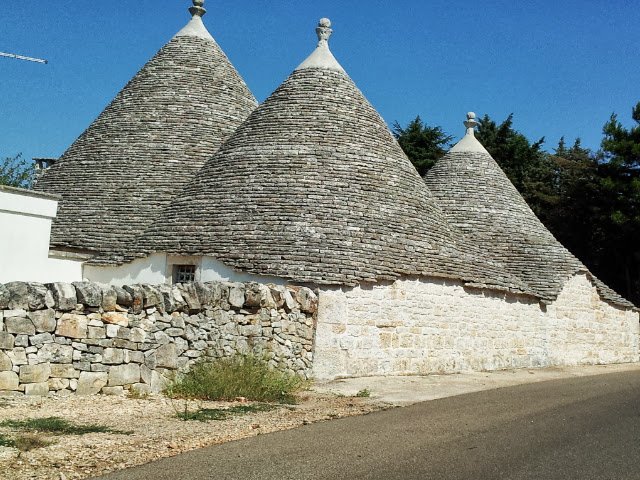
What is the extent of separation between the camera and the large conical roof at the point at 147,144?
16.3 metres

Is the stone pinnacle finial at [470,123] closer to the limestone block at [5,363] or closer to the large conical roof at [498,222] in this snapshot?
the large conical roof at [498,222]

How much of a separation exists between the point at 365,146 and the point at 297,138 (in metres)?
1.39

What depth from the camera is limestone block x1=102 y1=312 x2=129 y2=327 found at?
8852 mm

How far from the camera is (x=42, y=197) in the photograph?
48.3 feet

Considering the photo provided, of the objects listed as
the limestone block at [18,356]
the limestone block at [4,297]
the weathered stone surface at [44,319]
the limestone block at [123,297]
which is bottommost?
the limestone block at [18,356]

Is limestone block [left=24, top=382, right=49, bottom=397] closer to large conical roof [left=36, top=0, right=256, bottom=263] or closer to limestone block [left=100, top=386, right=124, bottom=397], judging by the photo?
limestone block [left=100, top=386, right=124, bottom=397]

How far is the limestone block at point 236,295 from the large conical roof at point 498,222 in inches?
316

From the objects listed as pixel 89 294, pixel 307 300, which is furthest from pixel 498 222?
pixel 89 294

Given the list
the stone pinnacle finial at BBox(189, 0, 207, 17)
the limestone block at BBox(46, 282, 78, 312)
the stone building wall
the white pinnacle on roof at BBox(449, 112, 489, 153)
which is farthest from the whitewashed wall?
the white pinnacle on roof at BBox(449, 112, 489, 153)

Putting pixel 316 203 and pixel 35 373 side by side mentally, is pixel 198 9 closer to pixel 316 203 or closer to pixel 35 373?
pixel 316 203

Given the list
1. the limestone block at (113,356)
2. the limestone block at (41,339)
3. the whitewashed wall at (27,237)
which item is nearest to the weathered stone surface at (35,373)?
the limestone block at (41,339)

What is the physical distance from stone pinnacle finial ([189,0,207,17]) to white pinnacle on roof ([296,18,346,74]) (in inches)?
182

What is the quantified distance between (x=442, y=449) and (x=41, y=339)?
4470 millimetres

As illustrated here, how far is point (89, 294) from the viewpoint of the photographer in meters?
8.62
